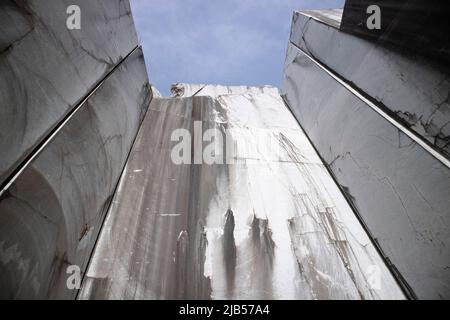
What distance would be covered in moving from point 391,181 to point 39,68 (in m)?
1.63

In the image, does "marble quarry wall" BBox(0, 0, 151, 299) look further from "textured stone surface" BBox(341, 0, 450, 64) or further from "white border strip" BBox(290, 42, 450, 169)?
"textured stone surface" BBox(341, 0, 450, 64)

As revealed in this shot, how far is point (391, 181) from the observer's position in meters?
1.44

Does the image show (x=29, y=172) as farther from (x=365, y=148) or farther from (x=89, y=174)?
(x=365, y=148)

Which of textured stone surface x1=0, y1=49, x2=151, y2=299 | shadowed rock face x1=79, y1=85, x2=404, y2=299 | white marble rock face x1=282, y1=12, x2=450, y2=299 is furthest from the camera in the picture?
shadowed rock face x1=79, y1=85, x2=404, y2=299

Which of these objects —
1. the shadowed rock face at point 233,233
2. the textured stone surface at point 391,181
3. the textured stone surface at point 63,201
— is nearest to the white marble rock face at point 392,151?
the textured stone surface at point 391,181

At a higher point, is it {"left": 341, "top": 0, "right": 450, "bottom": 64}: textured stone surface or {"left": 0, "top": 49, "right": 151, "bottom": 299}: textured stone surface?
{"left": 341, "top": 0, "right": 450, "bottom": 64}: textured stone surface

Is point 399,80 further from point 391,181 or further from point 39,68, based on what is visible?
point 39,68

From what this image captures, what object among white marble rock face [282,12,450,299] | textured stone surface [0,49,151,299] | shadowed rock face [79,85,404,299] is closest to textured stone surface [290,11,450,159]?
white marble rock face [282,12,450,299]

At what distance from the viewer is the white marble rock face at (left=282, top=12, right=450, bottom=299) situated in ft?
3.91

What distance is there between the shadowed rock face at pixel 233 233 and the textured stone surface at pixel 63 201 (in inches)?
5.4

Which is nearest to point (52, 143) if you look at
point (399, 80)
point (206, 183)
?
point (206, 183)

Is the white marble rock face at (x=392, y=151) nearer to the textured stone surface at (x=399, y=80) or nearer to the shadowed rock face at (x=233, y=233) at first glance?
the textured stone surface at (x=399, y=80)

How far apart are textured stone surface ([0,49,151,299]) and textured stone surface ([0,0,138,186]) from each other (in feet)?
0.24
